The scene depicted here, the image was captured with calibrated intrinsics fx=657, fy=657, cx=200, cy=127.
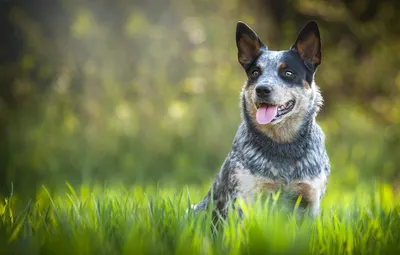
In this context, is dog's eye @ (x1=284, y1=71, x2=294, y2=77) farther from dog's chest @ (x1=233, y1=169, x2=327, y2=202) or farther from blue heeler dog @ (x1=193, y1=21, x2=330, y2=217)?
dog's chest @ (x1=233, y1=169, x2=327, y2=202)

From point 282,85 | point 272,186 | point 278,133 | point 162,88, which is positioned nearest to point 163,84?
point 162,88

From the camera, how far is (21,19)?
966cm

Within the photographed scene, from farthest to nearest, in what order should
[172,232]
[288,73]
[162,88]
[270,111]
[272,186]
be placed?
[162,88] < [288,73] < [270,111] < [272,186] < [172,232]

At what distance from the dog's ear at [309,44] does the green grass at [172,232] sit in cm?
118

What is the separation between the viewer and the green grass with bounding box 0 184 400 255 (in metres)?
3.48

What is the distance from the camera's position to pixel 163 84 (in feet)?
32.7

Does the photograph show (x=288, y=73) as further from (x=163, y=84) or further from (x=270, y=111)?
(x=163, y=84)

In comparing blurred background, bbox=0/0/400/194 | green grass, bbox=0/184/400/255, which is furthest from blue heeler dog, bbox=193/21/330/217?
blurred background, bbox=0/0/400/194

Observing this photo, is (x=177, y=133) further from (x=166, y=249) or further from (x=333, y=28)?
(x=166, y=249)

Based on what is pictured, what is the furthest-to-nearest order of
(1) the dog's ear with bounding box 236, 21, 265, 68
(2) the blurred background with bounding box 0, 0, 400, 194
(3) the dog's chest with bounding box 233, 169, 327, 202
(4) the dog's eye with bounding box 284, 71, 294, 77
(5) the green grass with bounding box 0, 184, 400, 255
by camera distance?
(2) the blurred background with bounding box 0, 0, 400, 194, (1) the dog's ear with bounding box 236, 21, 265, 68, (4) the dog's eye with bounding box 284, 71, 294, 77, (3) the dog's chest with bounding box 233, 169, 327, 202, (5) the green grass with bounding box 0, 184, 400, 255

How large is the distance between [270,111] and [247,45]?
0.64m

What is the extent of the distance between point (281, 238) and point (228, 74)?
6955 mm

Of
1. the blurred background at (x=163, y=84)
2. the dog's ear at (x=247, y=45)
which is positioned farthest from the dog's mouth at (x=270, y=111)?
the blurred background at (x=163, y=84)

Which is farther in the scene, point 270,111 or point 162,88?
point 162,88
